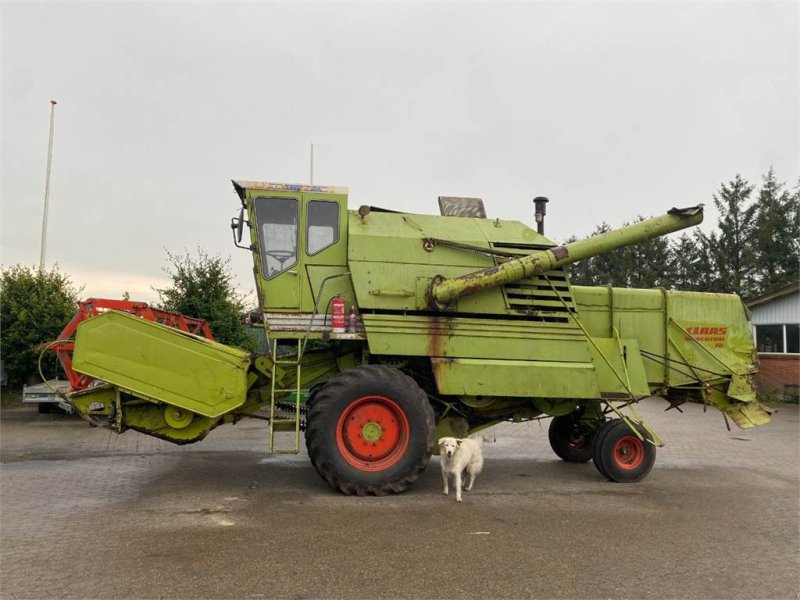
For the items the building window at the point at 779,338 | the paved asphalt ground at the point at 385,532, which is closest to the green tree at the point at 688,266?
the building window at the point at 779,338

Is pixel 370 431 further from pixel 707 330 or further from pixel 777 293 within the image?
pixel 777 293

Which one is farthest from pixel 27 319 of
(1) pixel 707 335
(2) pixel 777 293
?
(2) pixel 777 293

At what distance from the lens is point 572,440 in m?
8.96

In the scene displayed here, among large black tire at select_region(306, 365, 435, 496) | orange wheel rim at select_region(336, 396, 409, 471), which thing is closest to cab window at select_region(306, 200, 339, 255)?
large black tire at select_region(306, 365, 435, 496)

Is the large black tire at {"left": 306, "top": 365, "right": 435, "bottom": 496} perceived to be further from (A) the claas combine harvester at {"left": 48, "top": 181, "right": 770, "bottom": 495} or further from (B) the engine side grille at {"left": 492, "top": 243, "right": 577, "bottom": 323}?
(B) the engine side grille at {"left": 492, "top": 243, "right": 577, "bottom": 323}

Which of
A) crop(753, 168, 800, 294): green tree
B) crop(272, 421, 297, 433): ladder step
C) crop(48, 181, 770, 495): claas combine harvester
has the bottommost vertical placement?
crop(272, 421, 297, 433): ladder step

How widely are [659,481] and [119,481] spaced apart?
6.99 m

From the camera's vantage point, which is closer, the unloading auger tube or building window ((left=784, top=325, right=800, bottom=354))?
the unloading auger tube

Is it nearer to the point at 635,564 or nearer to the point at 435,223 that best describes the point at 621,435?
the point at 635,564

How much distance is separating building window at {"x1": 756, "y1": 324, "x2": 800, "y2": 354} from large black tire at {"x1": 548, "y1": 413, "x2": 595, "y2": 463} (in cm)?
1422

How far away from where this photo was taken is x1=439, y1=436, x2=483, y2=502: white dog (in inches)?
257

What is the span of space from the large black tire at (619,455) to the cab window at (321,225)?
438 cm

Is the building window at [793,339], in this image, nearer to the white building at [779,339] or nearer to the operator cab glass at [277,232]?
the white building at [779,339]

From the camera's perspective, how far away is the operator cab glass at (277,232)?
7.16m
